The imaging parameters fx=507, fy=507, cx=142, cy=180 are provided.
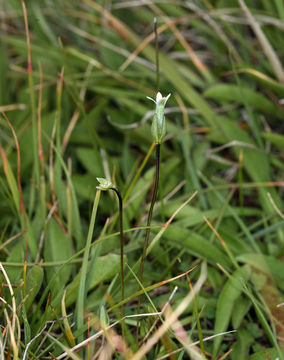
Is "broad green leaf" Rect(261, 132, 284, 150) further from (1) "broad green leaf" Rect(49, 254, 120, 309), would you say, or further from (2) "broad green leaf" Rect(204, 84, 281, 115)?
(1) "broad green leaf" Rect(49, 254, 120, 309)

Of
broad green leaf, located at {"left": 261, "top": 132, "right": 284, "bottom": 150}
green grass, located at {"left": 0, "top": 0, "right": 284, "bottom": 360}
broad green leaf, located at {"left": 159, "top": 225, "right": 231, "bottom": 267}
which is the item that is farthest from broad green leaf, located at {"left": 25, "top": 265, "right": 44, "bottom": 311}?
broad green leaf, located at {"left": 261, "top": 132, "right": 284, "bottom": 150}

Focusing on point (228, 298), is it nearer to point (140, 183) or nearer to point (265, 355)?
point (265, 355)

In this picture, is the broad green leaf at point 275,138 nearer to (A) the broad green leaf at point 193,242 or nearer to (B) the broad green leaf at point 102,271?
(A) the broad green leaf at point 193,242

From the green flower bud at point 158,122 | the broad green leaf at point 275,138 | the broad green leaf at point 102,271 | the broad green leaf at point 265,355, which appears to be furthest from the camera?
the broad green leaf at point 275,138

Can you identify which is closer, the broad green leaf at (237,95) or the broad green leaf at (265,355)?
the broad green leaf at (265,355)

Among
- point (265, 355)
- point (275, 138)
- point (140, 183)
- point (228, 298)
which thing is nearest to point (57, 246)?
point (140, 183)

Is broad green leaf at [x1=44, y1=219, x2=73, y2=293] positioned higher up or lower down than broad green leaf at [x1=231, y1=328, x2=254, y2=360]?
higher up

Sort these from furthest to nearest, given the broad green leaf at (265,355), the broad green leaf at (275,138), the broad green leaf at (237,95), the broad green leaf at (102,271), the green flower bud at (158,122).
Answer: the broad green leaf at (237,95)
the broad green leaf at (275,138)
the broad green leaf at (102,271)
the broad green leaf at (265,355)
the green flower bud at (158,122)

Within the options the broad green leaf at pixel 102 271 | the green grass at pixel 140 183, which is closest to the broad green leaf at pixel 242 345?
the green grass at pixel 140 183

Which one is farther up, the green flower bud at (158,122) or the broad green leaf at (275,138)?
the green flower bud at (158,122)

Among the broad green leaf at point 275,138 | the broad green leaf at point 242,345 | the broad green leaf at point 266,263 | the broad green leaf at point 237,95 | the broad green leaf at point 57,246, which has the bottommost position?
the broad green leaf at point 242,345
